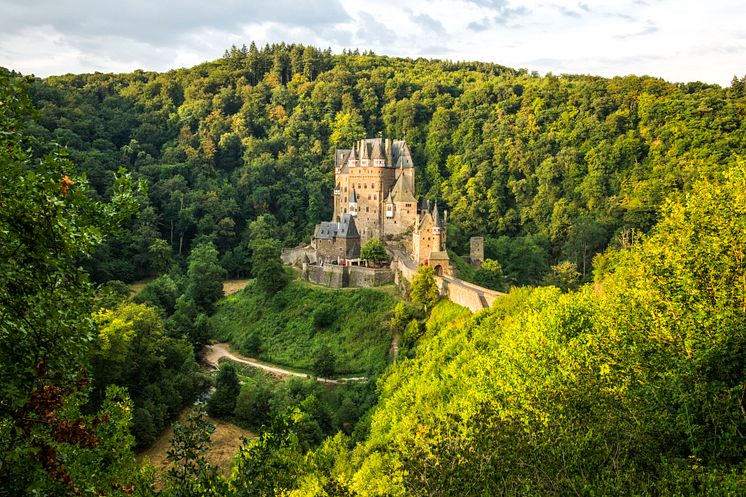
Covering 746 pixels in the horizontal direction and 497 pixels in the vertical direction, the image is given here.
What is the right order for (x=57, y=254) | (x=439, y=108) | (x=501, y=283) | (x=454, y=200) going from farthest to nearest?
(x=439, y=108) → (x=454, y=200) → (x=501, y=283) → (x=57, y=254)

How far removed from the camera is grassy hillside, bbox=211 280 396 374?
4349cm

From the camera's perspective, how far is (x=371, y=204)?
59000 mm

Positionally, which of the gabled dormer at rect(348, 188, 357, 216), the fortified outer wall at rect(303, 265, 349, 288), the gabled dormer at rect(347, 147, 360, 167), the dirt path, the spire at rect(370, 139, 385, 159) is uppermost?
the spire at rect(370, 139, 385, 159)

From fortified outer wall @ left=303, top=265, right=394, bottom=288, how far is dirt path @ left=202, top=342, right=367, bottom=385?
30.5 ft

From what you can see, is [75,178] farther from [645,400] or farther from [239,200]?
[239,200]

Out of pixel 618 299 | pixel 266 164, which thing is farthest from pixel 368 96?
pixel 618 299

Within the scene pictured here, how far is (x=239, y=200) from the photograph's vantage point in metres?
77.1

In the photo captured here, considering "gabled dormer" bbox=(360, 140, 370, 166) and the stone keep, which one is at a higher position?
"gabled dormer" bbox=(360, 140, 370, 166)

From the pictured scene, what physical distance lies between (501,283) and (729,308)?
38323 mm

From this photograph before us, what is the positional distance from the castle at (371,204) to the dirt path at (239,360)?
11641 mm

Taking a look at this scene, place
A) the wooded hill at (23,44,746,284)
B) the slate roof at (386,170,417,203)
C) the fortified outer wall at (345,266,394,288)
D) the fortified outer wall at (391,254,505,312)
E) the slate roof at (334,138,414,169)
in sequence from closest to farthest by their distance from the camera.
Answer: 1. the fortified outer wall at (391,254,505,312)
2. the fortified outer wall at (345,266,394,288)
3. the slate roof at (386,170,417,203)
4. the slate roof at (334,138,414,169)
5. the wooded hill at (23,44,746,284)

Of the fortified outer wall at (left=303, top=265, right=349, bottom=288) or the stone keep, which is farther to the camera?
the stone keep

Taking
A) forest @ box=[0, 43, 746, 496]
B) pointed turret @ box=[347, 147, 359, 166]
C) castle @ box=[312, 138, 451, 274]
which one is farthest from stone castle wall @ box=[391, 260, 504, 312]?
pointed turret @ box=[347, 147, 359, 166]

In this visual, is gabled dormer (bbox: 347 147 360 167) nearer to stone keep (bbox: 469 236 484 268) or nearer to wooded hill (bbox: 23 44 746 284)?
wooded hill (bbox: 23 44 746 284)
